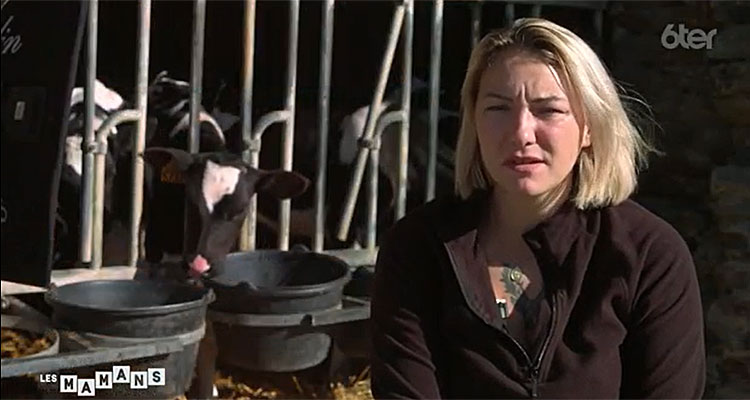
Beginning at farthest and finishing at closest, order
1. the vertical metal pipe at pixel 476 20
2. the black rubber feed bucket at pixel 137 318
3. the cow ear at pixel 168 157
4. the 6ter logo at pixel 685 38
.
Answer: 1. the vertical metal pipe at pixel 476 20
2. the 6ter logo at pixel 685 38
3. the cow ear at pixel 168 157
4. the black rubber feed bucket at pixel 137 318

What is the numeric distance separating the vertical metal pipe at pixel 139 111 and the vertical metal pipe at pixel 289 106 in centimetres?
45

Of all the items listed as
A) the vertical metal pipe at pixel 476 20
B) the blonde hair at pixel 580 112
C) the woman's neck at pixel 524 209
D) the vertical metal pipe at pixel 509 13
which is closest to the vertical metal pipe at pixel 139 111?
the vertical metal pipe at pixel 476 20

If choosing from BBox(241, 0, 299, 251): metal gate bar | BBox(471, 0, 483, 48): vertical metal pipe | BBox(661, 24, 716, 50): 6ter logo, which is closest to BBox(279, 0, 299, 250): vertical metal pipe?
BBox(241, 0, 299, 251): metal gate bar

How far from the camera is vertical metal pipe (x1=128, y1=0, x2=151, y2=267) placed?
3.03 meters

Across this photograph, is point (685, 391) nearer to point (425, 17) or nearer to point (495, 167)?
point (495, 167)

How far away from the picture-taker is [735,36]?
3.32 metres

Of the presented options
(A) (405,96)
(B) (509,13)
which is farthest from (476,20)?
(A) (405,96)

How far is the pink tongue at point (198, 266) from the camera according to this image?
305cm

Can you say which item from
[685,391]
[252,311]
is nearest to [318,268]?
[252,311]

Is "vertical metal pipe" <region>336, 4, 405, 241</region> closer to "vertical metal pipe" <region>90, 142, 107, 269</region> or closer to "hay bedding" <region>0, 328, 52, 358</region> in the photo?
"vertical metal pipe" <region>90, 142, 107, 269</region>

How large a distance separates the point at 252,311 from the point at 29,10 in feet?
3.29

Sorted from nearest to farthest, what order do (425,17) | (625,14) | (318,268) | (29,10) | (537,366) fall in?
(537,366) → (29,10) → (318,268) → (625,14) → (425,17)

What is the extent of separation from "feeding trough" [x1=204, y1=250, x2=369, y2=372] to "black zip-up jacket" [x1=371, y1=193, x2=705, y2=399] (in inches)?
49.1

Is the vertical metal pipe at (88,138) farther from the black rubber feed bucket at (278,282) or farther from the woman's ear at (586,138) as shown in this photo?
the woman's ear at (586,138)
